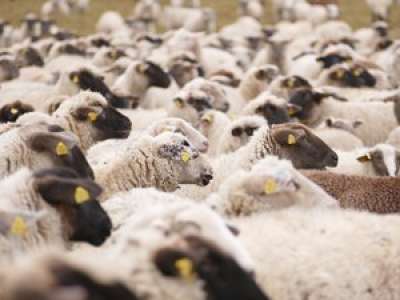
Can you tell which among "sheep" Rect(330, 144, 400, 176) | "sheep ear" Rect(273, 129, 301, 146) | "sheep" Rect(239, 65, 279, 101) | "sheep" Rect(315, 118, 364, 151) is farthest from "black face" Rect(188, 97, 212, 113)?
"sheep ear" Rect(273, 129, 301, 146)

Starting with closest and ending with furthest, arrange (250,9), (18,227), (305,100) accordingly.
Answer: (18,227) → (305,100) → (250,9)

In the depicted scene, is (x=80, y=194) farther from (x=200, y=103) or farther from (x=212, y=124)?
(x=200, y=103)

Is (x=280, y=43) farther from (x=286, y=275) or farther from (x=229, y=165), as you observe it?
(x=286, y=275)

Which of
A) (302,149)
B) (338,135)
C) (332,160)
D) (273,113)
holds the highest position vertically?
(302,149)

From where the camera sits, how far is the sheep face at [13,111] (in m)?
8.45

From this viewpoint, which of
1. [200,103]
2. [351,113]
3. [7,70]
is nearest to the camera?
[200,103]

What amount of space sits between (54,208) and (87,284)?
3.91 ft

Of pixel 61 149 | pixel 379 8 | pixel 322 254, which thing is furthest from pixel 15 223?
pixel 379 8

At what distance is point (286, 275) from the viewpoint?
4066mm

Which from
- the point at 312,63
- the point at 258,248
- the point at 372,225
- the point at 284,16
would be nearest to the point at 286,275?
the point at 258,248

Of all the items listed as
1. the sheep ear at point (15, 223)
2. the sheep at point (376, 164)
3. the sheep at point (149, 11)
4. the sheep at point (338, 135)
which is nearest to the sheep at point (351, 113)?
the sheep at point (338, 135)

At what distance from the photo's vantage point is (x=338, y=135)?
843cm

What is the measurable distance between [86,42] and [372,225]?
14.3 meters

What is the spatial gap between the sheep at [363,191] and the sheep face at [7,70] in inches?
356
